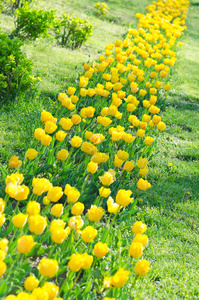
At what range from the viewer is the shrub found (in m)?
13.2

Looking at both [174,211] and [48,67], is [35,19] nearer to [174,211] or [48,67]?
[48,67]

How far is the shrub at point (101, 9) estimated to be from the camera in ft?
43.2

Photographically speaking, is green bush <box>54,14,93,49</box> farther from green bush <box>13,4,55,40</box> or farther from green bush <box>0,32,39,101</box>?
green bush <box>0,32,39,101</box>

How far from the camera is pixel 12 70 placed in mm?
4629

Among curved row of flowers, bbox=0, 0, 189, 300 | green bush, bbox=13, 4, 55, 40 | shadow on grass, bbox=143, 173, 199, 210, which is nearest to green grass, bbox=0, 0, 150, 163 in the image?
green bush, bbox=13, 4, 55, 40

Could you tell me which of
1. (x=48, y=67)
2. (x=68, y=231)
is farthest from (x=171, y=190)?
(x=48, y=67)

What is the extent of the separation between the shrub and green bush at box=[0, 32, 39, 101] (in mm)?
9228

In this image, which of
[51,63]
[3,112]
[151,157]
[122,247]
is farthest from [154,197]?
[51,63]

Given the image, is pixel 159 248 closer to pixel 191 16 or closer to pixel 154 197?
pixel 154 197

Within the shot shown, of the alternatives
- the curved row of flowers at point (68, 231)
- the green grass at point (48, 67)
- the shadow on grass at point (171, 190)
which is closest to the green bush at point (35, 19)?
the green grass at point (48, 67)

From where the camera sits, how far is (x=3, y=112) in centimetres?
440

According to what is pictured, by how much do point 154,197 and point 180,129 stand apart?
8.15 feet

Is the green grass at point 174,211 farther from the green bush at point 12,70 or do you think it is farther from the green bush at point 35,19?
the green bush at point 35,19

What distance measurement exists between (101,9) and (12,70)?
9695 millimetres
